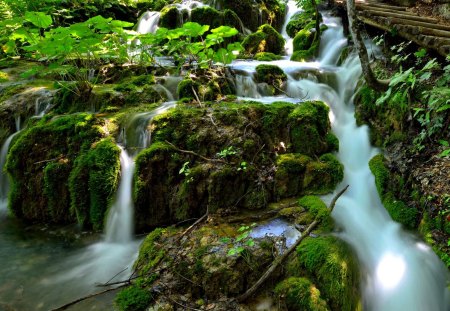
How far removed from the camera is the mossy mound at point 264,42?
10.9 metres

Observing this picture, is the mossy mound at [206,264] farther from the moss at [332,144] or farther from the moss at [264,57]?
the moss at [264,57]

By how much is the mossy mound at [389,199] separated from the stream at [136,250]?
12cm

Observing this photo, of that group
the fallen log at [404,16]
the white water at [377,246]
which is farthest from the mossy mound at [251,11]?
the white water at [377,246]

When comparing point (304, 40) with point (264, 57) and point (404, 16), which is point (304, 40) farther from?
point (404, 16)

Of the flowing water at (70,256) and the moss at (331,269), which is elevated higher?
the moss at (331,269)

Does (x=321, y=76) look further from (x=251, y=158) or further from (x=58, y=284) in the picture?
(x=58, y=284)

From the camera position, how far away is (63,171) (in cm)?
485

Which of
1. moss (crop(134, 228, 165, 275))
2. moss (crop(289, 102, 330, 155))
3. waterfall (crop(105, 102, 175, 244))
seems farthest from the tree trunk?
moss (crop(134, 228, 165, 275))

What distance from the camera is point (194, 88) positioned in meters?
6.34

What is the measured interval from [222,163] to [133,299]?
2.14m

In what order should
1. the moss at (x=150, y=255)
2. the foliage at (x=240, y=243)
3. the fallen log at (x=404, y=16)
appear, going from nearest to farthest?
the foliage at (x=240, y=243), the moss at (x=150, y=255), the fallen log at (x=404, y=16)

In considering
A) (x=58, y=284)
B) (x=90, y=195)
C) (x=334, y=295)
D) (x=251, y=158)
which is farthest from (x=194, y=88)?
(x=334, y=295)

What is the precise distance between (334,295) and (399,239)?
4.78 feet

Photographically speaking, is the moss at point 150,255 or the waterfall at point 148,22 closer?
the moss at point 150,255
